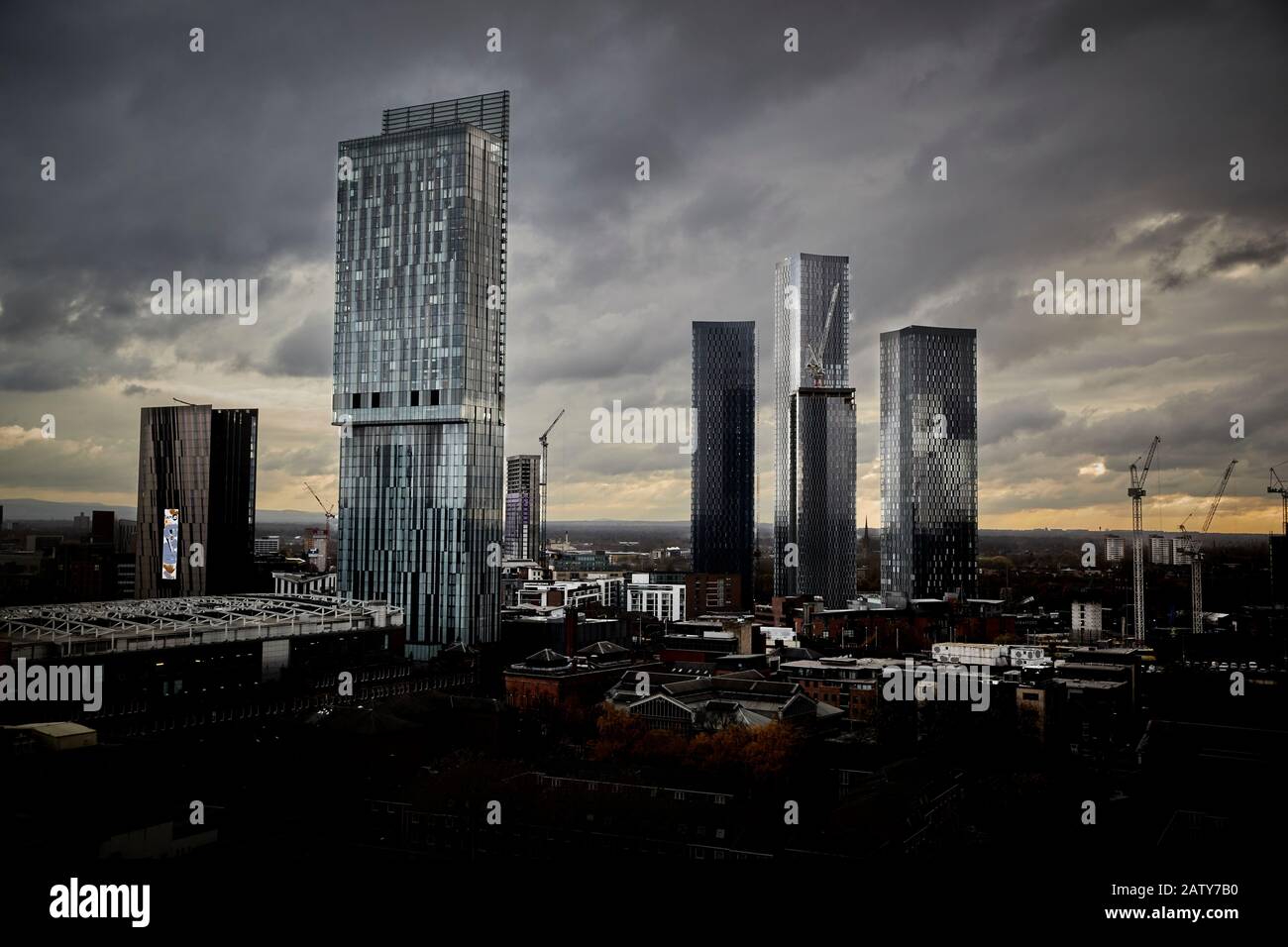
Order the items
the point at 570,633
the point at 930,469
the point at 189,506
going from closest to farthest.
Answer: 1. the point at 570,633
2. the point at 189,506
3. the point at 930,469

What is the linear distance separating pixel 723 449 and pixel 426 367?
70277 millimetres

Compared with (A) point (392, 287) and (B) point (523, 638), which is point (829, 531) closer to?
(B) point (523, 638)

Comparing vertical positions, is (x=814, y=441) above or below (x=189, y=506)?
above

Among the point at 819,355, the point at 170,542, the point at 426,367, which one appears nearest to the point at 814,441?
the point at 819,355

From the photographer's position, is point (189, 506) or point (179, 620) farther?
point (189, 506)

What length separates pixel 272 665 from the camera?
54.5m

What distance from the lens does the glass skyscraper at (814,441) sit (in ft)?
406

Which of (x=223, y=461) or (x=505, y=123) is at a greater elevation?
(x=505, y=123)

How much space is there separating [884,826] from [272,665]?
32889mm

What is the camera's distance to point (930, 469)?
12544 cm

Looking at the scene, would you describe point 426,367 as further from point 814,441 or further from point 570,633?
point 814,441

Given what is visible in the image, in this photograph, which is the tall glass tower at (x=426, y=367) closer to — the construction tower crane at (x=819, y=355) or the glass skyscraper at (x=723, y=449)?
the construction tower crane at (x=819, y=355)
